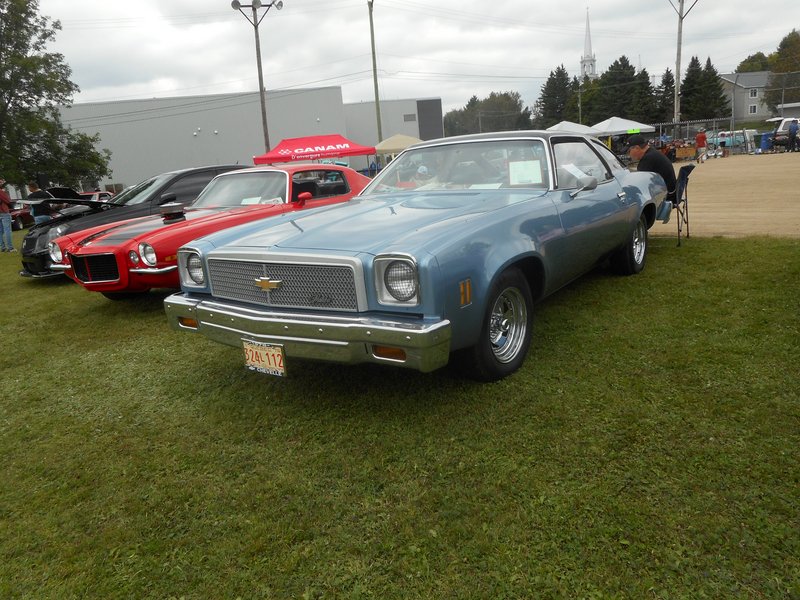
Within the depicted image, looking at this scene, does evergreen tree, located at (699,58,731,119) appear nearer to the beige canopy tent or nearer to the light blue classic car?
the beige canopy tent

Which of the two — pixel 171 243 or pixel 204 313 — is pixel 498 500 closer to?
pixel 204 313

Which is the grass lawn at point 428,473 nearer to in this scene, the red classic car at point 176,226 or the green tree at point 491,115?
the red classic car at point 176,226

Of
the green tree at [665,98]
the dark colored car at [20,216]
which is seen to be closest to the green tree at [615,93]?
the green tree at [665,98]

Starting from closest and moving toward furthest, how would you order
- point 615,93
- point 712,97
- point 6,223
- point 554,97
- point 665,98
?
point 6,223 → point 712,97 → point 665,98 → point 615,93 → point 554,97

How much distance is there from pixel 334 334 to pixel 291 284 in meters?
0.42

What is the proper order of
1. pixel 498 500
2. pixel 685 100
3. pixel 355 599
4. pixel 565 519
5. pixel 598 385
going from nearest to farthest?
1. pixel 355 599
2. pixel 565 519
3. pixel 498 500
4. pixel 598 385
5. pixel 685 100

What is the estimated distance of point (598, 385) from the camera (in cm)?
322

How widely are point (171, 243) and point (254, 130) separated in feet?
126

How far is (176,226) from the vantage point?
545cm

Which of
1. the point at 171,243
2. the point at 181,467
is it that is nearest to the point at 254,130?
the point at 171,243

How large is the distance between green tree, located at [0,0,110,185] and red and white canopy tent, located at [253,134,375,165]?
36.3 ft

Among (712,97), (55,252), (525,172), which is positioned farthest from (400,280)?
(712,97)

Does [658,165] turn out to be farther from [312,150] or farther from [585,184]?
→ [312,150]

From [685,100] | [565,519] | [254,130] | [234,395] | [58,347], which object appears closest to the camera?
[565,519]
